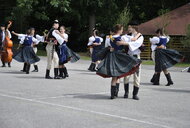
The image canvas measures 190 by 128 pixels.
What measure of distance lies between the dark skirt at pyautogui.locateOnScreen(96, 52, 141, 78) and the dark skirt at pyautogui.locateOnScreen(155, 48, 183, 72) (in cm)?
420

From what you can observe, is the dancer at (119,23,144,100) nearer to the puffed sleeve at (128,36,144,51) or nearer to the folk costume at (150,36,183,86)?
the puffed sleeve at (128,36,144,51)

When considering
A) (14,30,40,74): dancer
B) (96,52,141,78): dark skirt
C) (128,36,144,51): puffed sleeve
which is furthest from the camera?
(14,30,40,74): dancer

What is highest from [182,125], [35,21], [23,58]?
[35,21]

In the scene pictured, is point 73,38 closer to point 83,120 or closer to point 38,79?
point 38,79

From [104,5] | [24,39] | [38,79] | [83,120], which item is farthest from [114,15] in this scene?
[83,120]

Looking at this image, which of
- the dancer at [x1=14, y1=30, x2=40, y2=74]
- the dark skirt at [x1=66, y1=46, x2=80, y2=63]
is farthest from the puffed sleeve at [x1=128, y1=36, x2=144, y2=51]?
the dancer at [x1=14, y1=30, x2=40, y2=74]

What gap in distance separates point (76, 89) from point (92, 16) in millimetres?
28662

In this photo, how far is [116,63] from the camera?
1063 cm

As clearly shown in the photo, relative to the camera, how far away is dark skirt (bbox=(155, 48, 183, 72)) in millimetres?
14758

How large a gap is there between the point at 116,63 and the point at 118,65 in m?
0.06

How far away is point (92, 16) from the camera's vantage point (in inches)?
1608

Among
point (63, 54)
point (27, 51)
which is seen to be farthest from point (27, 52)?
point (63, 54)

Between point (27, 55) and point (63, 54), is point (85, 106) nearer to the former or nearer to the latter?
point (63, 54)

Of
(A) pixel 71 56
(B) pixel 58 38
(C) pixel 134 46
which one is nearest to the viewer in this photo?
(C) pixel 134 46
